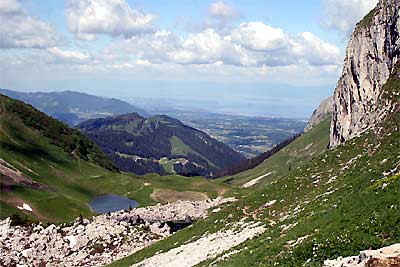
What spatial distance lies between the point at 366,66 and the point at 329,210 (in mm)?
75268

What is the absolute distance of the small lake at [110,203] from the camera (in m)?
124

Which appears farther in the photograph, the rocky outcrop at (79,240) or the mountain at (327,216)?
the rocky outcrop at (79,240)

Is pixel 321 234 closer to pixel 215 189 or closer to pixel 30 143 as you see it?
pixel 215 189

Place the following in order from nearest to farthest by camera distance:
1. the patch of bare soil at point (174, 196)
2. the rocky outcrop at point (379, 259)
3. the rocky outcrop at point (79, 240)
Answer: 1. the rocky outcrop at point (379, 259)
2. the rocky outcrop at point (79, 240)
3. the patch of bare soil at point (174, 196)

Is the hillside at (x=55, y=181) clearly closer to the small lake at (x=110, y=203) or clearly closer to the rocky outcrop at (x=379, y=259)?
the small lake at (x=110, y=203)

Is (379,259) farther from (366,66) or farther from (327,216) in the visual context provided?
(366,66)

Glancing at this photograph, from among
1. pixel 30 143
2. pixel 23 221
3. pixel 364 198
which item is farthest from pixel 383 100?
pixel 30 143

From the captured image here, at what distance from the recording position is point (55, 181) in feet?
476

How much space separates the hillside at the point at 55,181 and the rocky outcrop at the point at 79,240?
107 ft

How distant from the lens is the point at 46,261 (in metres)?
67.6

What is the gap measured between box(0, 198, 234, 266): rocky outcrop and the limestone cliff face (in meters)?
38.1

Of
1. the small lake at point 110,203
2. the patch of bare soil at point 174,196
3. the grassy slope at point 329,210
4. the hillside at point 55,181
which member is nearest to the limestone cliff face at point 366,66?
the grassy slope at point 329,210

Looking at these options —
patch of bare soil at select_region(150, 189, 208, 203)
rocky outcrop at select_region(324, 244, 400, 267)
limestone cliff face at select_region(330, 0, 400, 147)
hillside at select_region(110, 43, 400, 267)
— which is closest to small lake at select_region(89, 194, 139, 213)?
patch of bare soil at select_region(150, 189, 208, 203)

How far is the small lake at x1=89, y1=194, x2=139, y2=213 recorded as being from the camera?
408ft
